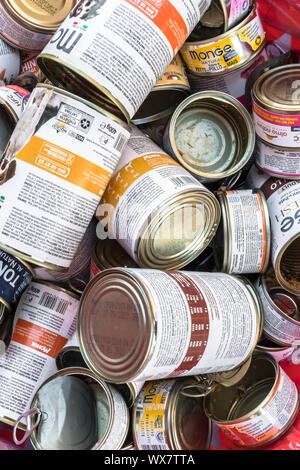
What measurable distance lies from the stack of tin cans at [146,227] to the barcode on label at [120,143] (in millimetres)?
15

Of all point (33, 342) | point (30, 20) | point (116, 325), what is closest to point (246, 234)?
point (116, 325)

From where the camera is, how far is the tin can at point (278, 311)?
1484 millimetres

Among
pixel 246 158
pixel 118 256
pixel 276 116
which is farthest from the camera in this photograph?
pixel 118 256

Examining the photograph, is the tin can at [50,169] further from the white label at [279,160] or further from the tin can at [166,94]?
the white label at [279,160]

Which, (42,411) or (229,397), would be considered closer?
(42,411)

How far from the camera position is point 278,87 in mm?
1523

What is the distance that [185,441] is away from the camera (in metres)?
1.49

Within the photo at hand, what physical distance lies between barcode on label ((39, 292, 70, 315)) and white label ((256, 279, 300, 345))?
578mm

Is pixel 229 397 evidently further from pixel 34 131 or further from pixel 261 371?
pixel 34 131

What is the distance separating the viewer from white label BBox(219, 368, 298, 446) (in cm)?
140

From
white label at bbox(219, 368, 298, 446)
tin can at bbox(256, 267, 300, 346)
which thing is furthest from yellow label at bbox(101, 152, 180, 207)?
white label at bbox(219, 368, 298, 446)

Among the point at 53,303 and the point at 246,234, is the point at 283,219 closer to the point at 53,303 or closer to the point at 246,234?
the point at 246,234

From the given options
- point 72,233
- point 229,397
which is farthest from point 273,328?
point 72,233
